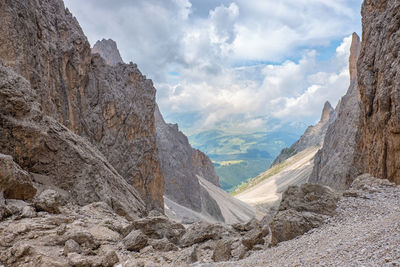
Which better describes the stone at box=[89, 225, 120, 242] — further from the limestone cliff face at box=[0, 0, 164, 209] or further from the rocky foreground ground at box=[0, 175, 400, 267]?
the limestone cliff face at box=[0, 0, 164, 209]

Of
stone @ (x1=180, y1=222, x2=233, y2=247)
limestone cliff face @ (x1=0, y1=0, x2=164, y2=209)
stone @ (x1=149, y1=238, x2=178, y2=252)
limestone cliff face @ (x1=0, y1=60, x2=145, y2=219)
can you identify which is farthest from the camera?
limestone cliff face @ (x1=0, y1=0, x2=164, y2=209)

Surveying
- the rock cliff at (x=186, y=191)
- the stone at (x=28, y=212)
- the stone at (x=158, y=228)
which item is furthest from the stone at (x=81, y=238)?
the rock cliff at (x=186, y=191)

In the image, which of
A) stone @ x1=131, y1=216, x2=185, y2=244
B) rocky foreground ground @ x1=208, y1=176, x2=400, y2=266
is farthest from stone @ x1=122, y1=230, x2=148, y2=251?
rocky foreground ground @ x1=208, y1=176, x2=400, y2=266

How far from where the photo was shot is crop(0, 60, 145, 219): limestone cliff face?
14289mm

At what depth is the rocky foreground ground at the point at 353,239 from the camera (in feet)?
18.7

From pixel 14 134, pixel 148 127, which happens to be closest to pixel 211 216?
pixel 148 127

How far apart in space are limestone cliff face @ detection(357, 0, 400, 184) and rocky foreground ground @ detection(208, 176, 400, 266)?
29.8 ft

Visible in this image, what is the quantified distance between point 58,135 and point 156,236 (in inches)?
430

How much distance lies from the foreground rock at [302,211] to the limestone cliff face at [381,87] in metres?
10.8

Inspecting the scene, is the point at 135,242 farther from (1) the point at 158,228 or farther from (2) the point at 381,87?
(2) the point at 381,87

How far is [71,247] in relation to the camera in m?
8.08

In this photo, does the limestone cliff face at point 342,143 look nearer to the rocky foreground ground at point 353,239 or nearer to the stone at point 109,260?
the rocky foreground ground at point 353,239

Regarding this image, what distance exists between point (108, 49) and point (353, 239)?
13238cm

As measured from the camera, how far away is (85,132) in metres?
38.1
